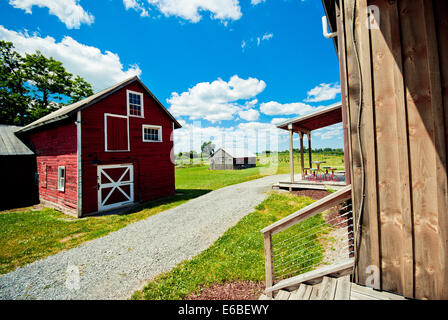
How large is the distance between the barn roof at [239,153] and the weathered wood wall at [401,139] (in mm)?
31438

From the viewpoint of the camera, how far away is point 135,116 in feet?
36.5

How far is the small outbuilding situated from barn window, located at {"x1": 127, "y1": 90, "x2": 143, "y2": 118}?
23.1 m

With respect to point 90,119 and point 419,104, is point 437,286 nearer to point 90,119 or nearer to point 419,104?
point 419,104

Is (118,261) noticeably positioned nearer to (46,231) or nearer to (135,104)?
(46,231)

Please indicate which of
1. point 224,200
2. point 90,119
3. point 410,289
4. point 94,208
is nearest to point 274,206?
point 224,200

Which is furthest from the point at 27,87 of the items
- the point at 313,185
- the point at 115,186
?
the point at 313,185

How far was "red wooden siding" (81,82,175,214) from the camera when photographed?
9086 mm

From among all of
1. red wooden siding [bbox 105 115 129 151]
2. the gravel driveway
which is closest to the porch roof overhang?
the gravel driveway

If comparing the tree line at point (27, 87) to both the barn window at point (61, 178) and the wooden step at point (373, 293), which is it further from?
→ the wooden step at point (373, 293)

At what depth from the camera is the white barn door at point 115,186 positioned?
9.53 meters

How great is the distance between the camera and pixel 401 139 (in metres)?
1.85

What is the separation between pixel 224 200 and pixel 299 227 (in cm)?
524

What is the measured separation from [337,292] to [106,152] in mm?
10849

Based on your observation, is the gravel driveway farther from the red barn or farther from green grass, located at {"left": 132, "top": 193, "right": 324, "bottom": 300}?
the red barn
